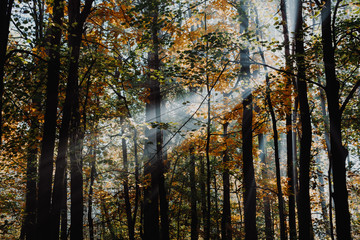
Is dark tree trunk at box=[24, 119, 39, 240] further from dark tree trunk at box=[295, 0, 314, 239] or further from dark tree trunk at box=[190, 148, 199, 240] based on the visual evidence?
dark tree trunk at box=[295, 0, 314, 239]

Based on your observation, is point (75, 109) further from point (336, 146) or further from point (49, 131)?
point (336, 146)

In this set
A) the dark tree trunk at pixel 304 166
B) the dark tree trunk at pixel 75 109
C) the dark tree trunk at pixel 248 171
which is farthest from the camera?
the dark tree trunk at pixel 248 171

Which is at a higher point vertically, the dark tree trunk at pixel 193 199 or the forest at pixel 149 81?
the forest at pixel 149 81

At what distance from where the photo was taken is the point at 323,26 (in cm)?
577

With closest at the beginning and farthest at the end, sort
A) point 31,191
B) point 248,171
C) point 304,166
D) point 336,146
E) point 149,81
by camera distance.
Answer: point 336,146
point 304,166
point 248,171
point 149,81
point 31,191

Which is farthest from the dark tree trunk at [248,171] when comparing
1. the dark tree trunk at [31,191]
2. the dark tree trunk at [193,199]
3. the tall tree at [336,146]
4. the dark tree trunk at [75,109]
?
the dark tree trunk at [31,191]

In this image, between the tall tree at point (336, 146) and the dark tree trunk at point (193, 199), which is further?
the dark tree trunk at point (193, 199)

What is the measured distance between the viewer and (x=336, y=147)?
544 centimetres

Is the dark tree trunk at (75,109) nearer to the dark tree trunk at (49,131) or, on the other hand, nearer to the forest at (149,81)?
the forest at (149,81)

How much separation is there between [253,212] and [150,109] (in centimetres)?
581

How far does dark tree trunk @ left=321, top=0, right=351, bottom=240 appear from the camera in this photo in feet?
17.0

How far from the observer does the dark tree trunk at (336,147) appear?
17.0ft

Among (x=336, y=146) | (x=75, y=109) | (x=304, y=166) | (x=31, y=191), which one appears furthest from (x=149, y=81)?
(x=336, y=146)

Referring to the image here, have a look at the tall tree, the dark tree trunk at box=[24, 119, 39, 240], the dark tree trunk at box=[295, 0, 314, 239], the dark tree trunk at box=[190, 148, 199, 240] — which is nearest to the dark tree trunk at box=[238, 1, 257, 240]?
the dark tree trunk at box=[295, 0, 314, 239]
